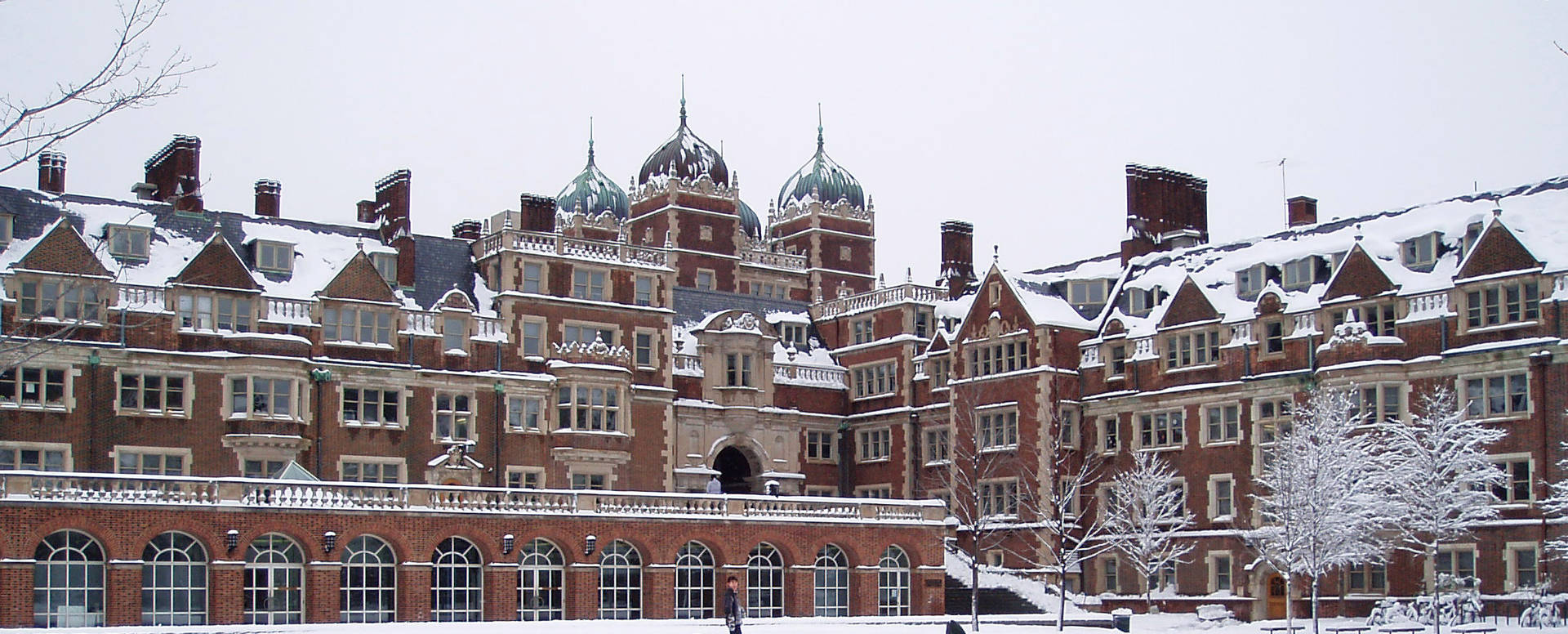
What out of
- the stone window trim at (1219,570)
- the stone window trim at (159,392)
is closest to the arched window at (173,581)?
the stone window trim at (159,392)

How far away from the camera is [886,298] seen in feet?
232

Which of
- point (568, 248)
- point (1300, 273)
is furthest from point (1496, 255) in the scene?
point (568, 248)

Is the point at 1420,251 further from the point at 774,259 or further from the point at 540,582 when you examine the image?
the point at 774,259

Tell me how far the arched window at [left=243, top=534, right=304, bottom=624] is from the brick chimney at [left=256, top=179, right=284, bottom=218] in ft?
53.2

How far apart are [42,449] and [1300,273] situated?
3702cm

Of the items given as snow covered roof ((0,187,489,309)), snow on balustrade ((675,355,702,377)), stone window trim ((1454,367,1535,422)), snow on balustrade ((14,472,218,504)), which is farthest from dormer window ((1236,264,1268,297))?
snow on balustrade ((14,472,218,504))

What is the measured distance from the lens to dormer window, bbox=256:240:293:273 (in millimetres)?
57500

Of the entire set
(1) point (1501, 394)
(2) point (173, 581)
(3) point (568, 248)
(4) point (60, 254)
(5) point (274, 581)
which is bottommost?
(5) point (274, 581)

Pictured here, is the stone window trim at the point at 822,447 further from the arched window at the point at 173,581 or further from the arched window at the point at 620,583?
the arched window at the point at 173,581

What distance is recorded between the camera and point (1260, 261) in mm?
59812

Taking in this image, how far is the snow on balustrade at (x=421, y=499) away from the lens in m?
45.8

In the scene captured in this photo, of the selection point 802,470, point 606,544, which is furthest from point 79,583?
point 802,470

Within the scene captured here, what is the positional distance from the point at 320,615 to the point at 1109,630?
21287 mm

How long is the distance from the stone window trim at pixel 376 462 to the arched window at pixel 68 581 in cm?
1072
